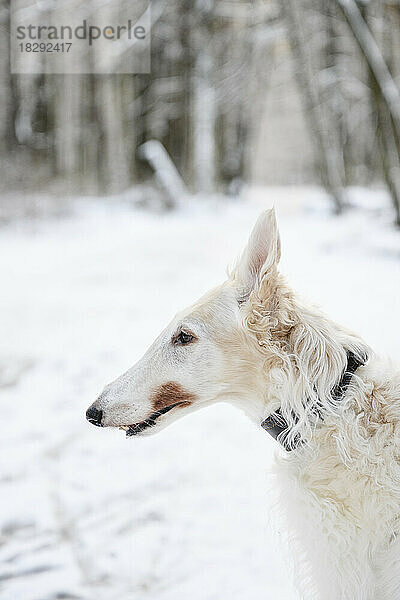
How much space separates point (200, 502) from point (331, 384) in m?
2.10

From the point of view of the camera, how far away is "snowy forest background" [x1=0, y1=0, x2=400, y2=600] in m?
3.64

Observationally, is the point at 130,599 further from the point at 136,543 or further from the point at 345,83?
the point at 345,83

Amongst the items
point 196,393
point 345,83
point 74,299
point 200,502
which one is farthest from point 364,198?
point 196,393

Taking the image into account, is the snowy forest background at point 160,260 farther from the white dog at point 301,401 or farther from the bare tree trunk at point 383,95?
the white dog at point 301,401

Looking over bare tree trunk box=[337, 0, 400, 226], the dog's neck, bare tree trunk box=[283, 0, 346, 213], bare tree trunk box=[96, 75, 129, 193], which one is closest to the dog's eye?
the dog's neck

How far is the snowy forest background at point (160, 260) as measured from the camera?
11.9ft

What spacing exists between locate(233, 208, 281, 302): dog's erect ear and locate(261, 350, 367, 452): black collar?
424 millimetres

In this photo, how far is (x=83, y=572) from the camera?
3393 mm

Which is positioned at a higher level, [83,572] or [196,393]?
[196,393]

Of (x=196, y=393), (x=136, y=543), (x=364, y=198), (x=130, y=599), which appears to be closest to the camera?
(x=196, y=393)

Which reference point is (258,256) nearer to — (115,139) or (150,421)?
(150,421)

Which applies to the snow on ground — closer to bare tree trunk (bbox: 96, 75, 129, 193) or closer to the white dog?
the white dog

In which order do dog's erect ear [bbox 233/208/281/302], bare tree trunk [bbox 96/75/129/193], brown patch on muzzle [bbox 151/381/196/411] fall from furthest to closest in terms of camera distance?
bare tree trunk [bbox 96/75/129/193]
brown patch on muzzle [bbox 151/381/196/411]
dog's erect ear [bbox 233/208/281/302]

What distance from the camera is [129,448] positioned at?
4965 mm
